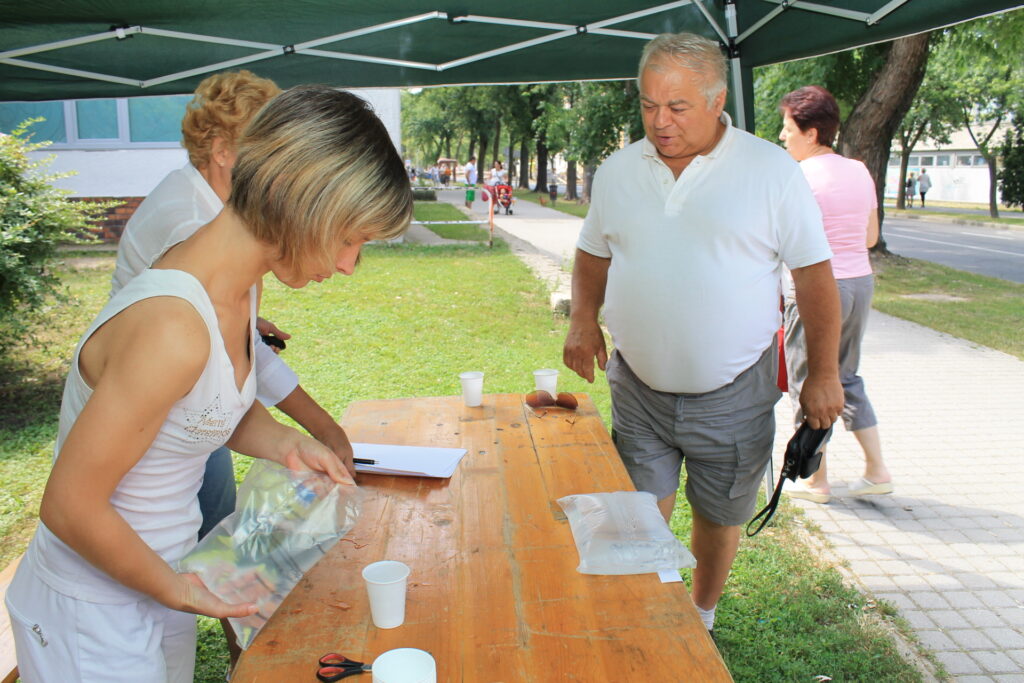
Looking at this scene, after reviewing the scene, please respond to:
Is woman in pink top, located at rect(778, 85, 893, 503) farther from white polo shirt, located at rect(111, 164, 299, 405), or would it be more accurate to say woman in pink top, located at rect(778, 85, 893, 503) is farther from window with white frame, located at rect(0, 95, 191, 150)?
window with white frame, located at rect(0, 95, 191, 150)

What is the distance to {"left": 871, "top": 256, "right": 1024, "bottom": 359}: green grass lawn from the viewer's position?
8.22m

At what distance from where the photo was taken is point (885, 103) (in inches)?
428

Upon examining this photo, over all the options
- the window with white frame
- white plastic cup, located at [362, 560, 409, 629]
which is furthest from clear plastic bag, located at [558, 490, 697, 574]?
the window with white frame

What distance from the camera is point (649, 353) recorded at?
257 cm

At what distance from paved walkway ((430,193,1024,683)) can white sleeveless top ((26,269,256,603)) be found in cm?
269

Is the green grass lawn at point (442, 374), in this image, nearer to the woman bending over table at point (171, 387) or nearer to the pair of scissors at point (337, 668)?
the woman bending over table at point (171, 387)

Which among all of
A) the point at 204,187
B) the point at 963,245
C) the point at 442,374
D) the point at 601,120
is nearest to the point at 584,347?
the point at 204,187

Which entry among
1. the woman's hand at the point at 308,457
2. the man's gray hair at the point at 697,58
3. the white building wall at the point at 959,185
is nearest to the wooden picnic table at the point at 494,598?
the woman's hand at the point at 308,457

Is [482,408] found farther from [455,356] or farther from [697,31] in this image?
[455,356]

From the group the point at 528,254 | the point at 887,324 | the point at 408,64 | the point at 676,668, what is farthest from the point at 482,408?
the point at 528,254

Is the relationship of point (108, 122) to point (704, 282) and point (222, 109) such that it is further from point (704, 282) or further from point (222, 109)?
point (704, 282)

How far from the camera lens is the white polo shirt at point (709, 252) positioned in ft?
7.88

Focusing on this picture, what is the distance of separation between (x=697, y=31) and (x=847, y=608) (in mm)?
2863

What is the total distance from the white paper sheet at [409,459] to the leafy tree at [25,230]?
12.5 ft
